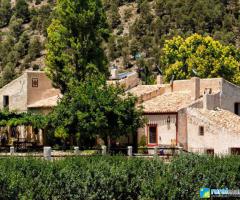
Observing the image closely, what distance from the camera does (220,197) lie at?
28062 mm

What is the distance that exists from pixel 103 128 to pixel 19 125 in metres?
10.1

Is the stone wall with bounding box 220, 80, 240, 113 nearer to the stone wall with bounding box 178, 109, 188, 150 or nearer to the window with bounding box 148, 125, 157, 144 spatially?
the stone wall with bounding box 178, 109, 188, 150

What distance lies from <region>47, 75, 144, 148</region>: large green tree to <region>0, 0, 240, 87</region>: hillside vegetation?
40.0 m

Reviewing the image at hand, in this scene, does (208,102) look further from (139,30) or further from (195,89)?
(139,30)

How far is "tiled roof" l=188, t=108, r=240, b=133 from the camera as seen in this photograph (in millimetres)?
48237

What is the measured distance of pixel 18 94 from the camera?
61000mm

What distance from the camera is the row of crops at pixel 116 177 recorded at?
2670 centimetres

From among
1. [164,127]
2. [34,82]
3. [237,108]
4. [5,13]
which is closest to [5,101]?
[34,82]

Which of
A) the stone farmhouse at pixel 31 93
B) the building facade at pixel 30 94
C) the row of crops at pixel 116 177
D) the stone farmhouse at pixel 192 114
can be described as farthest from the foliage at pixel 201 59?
the row of crops at pixel 116 177

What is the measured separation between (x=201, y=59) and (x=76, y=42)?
25068mm

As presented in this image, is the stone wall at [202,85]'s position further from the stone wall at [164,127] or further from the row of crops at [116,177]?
the row of crops at [116,177]

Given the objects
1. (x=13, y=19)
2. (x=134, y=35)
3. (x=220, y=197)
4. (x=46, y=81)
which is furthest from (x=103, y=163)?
(x=13, y=19)

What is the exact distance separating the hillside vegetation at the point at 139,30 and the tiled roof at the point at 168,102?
3107cm

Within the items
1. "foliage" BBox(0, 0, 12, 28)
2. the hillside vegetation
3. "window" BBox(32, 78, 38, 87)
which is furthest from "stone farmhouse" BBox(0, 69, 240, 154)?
"foliage" BBox(0, 0, 12, 28)
